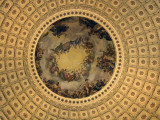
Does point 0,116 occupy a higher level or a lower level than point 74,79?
lower

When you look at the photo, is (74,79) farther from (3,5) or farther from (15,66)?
(3,5)

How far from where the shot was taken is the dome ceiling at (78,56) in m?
17.7

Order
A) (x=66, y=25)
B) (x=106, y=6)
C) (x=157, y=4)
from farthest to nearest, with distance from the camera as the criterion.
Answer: (x=66, y=25) < (x=106, y=6) < (x=157, y=4)

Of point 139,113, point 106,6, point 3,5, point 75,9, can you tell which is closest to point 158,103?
point 139,113

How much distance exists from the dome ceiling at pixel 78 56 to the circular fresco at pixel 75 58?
78 millimetres

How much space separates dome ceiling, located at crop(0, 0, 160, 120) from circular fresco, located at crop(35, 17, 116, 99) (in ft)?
0.26

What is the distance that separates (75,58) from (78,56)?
11.3 inches

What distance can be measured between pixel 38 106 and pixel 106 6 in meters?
9.00

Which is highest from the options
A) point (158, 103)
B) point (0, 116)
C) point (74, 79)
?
point (74, 79)

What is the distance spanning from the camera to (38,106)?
19344mm

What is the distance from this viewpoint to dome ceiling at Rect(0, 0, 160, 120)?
1766 cm

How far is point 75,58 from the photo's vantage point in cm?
2016

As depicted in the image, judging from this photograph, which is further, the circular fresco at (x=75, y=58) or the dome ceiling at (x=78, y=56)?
the circular fresco at (x=75, y=58)

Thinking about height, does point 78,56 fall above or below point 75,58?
above
